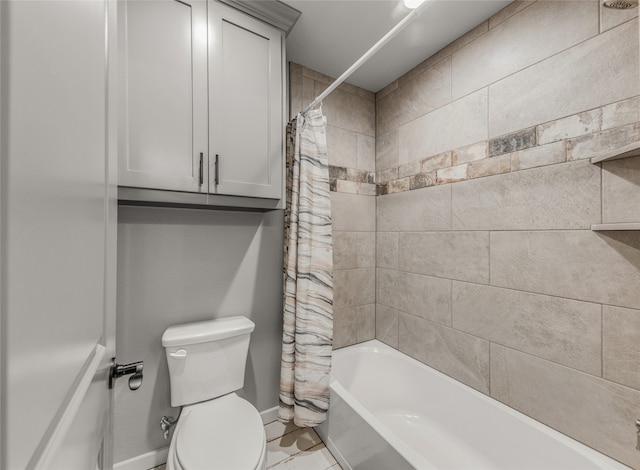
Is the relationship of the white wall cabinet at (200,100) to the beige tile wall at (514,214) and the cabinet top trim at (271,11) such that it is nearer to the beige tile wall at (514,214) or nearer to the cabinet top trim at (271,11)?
the cabinet top trim at (271,11)

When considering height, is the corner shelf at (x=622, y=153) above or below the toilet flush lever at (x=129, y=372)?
above

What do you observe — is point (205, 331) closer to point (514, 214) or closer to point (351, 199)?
point (351, 199)

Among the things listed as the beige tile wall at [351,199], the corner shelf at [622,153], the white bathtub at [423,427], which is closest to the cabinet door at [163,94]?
the beige tile wall at [351,199]

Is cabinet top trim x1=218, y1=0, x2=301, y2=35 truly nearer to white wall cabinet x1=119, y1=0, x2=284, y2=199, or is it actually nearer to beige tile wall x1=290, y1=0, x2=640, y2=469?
white wall cabinet x1=119, y1=0, x2=284, y2=199

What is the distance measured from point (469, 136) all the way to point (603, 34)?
637mm

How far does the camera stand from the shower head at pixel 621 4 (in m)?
1.07

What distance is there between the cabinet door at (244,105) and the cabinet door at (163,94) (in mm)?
59

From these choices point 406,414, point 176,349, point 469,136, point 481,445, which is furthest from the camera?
point 406,414

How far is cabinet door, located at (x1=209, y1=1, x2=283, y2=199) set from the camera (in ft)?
4.39

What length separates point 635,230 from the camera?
1062mm

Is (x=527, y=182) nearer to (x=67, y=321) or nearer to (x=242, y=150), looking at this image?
(x=242, y=150)

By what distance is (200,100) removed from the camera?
1.30 m

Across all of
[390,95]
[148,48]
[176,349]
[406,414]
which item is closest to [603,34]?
[390,95]

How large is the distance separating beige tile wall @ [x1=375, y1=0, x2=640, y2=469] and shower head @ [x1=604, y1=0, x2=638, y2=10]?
3 cm
